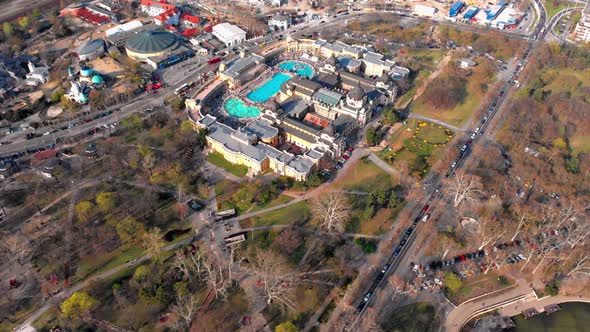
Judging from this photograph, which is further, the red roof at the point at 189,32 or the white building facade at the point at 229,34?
the red roof at the point at 189,32

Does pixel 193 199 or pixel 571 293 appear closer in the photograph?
pixel 571 293

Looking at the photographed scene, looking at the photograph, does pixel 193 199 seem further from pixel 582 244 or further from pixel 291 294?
pixel 582 244

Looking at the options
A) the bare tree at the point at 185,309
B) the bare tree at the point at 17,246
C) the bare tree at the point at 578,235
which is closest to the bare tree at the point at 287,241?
the bare tree at the point at 185,309

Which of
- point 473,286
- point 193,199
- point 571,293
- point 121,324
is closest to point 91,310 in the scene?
point 121,324

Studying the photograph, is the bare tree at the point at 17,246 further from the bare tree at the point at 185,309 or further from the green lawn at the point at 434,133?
the green lawn at the point at 434,133

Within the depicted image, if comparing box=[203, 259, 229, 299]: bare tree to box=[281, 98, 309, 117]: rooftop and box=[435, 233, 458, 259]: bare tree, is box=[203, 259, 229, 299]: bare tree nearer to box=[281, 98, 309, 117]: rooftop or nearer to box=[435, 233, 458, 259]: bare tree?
box=[435, 233, 458, 259]: bare tree

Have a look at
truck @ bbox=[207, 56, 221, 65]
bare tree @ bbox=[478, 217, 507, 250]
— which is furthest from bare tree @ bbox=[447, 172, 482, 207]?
truck @ bbox=[207, 56, 221, 65]
